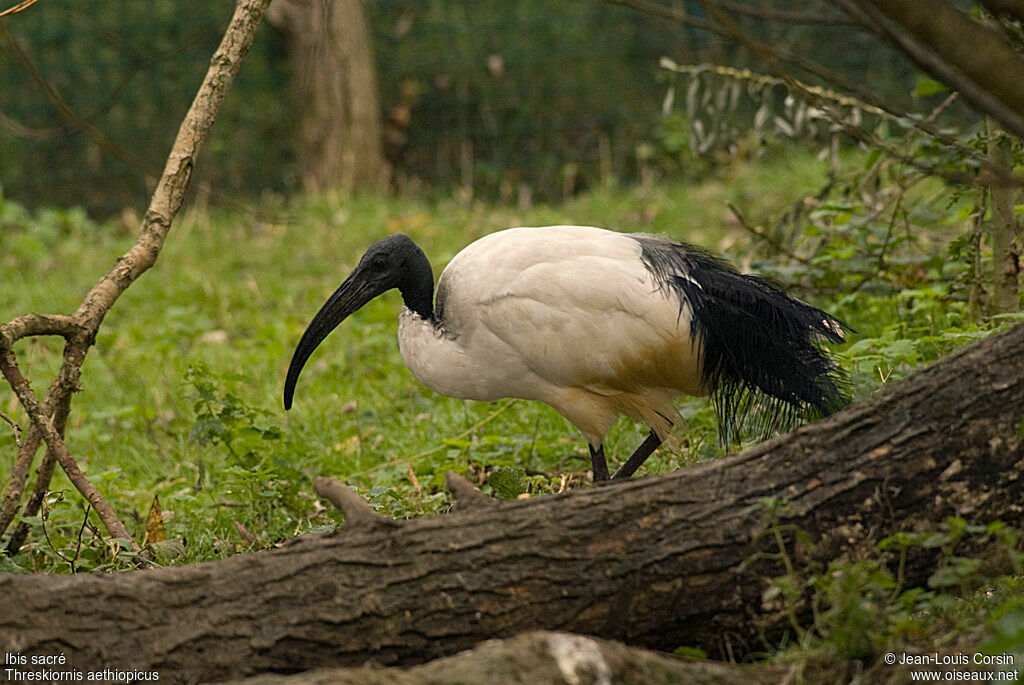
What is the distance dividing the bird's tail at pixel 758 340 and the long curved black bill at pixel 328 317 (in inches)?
42.8

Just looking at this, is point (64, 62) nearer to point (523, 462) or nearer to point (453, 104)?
point (453, 104)

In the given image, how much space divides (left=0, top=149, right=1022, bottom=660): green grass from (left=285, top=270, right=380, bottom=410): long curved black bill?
30 centimetres

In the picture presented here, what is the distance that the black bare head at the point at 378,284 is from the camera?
4391mm

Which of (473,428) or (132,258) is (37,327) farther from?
(473,428)

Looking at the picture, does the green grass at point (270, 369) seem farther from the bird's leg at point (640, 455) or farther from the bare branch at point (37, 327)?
the bare branch at point (37, 327)

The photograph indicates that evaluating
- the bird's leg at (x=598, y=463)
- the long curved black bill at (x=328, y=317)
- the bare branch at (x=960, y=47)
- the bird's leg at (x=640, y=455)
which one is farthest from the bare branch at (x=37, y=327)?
the bare branch at (x=960, y=47)

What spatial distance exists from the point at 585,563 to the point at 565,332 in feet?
4.68

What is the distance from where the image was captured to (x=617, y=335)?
3.99m

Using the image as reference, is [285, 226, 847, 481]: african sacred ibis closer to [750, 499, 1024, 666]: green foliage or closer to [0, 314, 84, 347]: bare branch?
[0, 314, 84, 347]: bare branch

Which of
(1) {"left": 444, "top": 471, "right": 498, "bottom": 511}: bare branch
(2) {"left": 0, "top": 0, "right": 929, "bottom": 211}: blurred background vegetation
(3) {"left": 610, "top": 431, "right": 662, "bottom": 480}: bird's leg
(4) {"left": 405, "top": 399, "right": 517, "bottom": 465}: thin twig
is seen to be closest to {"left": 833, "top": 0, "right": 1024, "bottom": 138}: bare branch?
(1) {"left": 444, "top": 471, "right": 498, "bottom": 511}: bare branch

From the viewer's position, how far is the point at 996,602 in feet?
9.37

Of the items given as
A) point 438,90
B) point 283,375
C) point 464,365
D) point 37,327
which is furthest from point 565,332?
point 438,90

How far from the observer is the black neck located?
443 centimetres

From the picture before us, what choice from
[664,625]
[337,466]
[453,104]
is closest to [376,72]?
[453,104]
